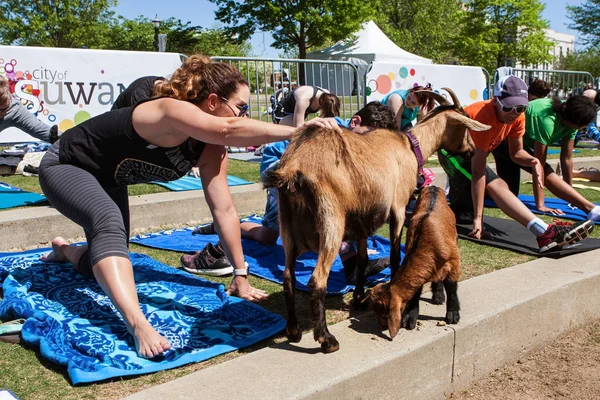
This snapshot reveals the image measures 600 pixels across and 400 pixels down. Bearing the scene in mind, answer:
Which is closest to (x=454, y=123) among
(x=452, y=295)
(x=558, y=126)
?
(x=452, y=295)

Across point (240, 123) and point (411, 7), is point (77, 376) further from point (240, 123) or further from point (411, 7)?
point (411, 7)

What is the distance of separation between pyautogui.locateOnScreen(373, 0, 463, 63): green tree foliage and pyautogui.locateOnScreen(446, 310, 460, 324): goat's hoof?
45.1 meters

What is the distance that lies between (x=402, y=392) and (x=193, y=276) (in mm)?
2144

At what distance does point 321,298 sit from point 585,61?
53325mm

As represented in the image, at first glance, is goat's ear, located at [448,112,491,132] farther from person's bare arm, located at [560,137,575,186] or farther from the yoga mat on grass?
person's bare arm, located at [560,137,575,186]

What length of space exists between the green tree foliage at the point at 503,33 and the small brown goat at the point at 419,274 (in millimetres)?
36886

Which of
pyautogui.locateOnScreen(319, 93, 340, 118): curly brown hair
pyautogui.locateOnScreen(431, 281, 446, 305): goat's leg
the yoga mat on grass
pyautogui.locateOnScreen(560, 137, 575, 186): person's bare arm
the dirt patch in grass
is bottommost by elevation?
the dirt patch in grass

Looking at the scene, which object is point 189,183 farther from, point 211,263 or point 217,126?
point 217,126

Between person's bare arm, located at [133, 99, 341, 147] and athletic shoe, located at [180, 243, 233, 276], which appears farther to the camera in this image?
athletic shoe, located at [180, 243, 233, 276]

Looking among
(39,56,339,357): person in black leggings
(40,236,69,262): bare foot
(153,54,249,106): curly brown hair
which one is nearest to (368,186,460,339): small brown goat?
(39,56,339,357): person in black leggings

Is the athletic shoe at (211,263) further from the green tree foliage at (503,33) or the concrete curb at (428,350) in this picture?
the green tree foliage at (503,33)

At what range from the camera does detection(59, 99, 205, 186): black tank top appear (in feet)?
10.8

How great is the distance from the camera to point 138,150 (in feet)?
10.8

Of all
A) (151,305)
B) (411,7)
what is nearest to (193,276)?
(151,305)
